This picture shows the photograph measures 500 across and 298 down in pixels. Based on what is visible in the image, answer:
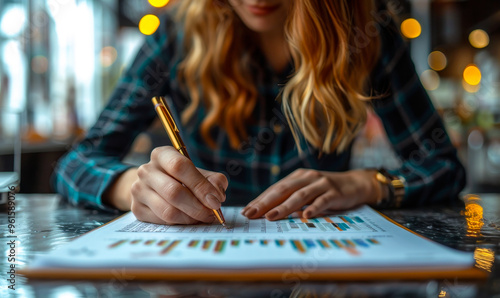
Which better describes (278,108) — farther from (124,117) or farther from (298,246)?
(298,246)

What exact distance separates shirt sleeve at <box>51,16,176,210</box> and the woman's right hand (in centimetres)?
25

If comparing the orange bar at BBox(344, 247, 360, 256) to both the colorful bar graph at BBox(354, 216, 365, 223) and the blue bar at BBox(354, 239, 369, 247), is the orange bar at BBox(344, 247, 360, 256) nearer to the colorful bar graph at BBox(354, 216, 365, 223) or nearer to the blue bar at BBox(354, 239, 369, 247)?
the blue bar at BBox(354, 239, 369, 247)

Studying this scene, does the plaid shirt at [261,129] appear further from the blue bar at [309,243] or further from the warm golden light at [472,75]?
the warm golden light at [472,75]

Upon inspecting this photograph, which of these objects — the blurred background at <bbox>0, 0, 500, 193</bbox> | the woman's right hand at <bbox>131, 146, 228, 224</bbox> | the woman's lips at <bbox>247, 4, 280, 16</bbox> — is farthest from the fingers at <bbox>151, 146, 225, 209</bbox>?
the blurred background at <bbox>0, 0, 500, 193</bbox>

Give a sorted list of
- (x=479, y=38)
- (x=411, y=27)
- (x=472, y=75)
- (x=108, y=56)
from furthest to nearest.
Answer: (x=108, y=56) → (x=411, y=27) → (x=472, y=75) → (x=479, y=38)

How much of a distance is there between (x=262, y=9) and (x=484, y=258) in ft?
1.82

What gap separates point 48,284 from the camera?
1.02ft

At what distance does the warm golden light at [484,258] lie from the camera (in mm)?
359

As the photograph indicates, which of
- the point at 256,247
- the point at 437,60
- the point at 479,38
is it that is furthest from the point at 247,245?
the point at 437,60

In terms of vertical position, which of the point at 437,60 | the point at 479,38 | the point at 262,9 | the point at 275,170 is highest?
the point at 479,38

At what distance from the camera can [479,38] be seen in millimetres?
3594

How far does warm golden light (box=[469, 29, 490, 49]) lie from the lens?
3.54 metres

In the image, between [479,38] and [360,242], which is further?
[479,38]

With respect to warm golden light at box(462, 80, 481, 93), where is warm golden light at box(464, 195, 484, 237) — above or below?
below
